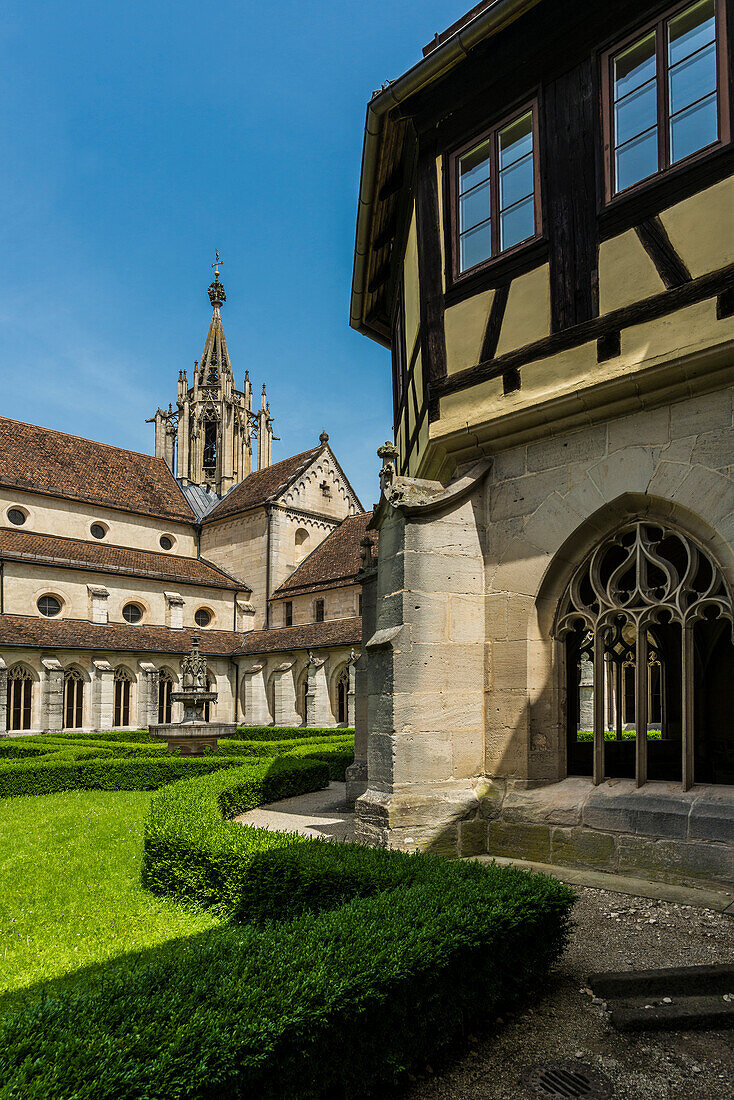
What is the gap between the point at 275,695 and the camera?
99.7ft

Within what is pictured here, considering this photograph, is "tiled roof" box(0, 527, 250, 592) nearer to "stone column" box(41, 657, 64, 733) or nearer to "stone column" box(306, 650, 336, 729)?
"stone column" box(41, 657, 64, 733)

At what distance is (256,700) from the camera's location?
103 feet

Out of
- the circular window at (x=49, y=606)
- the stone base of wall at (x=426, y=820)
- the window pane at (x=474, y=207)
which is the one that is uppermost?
the window pane at (x=474, y=207)

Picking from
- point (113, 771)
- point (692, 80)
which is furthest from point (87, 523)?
point (692, 80)

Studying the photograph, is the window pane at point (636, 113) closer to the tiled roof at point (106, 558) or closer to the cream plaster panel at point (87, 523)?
the tiled roof at point (106, 558)

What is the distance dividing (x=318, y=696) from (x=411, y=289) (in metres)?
21.2

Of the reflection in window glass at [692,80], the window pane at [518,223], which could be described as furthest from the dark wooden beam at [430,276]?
the reflection in window glass at [692,80]

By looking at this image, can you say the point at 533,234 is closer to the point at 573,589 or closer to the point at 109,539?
the point at 573,589

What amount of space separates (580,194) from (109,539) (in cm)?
3147

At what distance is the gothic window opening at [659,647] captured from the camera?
19.3 feet

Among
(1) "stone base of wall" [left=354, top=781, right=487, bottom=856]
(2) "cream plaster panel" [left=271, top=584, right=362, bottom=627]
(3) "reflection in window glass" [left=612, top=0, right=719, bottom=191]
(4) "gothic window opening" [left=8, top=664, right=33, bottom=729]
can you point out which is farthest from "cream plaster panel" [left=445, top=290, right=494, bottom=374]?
(4) "gothic window opening" [left=8, top=664, right=33, bottom=729]

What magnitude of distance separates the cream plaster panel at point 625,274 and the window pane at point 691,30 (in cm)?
140

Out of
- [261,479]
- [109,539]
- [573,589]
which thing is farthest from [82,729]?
[573,589]

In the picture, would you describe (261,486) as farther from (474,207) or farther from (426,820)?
(426,820)
